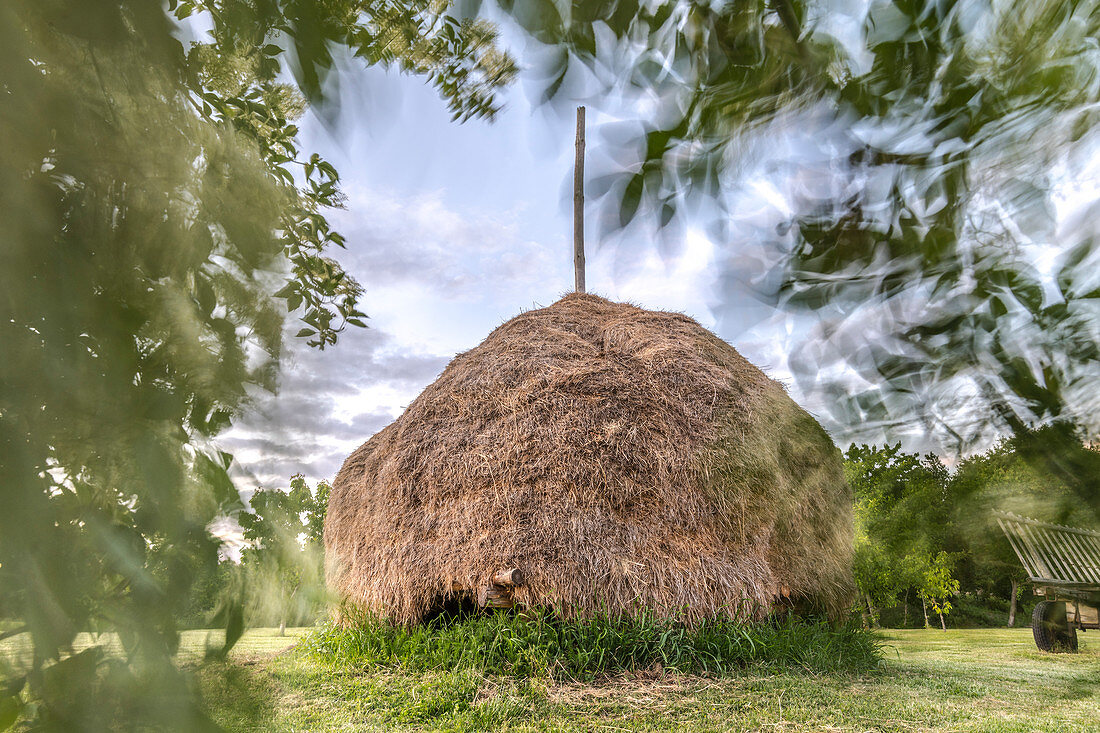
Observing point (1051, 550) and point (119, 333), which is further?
point (1051, 550)

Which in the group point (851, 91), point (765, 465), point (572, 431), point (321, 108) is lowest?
point (765, 465)

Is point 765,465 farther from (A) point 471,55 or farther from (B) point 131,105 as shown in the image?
(B) point 131,105

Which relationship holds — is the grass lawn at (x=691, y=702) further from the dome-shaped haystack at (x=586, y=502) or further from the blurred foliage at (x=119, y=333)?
the blurred foliage at (x=119, y=333)

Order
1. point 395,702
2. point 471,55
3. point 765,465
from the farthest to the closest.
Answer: point 395,702
point 765,465
point 471,55

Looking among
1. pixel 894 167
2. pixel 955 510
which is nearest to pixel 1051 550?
pixel 955 510

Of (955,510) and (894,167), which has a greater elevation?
(894,167)

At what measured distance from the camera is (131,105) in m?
0.22

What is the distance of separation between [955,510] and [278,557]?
53cm

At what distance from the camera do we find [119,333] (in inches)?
8.6

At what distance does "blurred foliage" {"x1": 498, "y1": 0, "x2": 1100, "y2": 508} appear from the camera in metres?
0.41

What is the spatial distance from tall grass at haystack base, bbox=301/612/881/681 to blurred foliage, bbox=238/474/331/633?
11.0ft

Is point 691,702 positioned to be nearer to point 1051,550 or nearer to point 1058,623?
point 1058,623

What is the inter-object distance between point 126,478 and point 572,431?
164 inches

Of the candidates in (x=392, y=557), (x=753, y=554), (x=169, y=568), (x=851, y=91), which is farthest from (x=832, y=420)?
(x=392, y=557)
